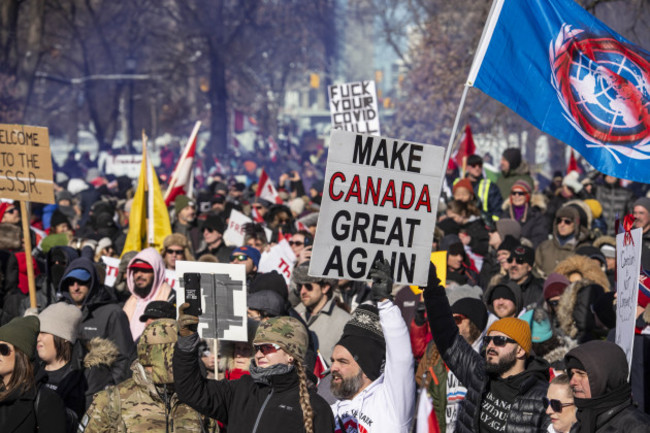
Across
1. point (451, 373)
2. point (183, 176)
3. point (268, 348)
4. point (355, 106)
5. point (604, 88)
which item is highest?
point (604, 88)

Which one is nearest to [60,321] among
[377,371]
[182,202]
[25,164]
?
[377,371]

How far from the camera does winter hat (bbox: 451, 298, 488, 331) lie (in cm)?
664

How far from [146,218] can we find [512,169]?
5076mm

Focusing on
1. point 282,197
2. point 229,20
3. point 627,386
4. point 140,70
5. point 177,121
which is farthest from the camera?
point 177,121

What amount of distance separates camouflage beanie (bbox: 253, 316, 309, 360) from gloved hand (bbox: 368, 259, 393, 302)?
38cm

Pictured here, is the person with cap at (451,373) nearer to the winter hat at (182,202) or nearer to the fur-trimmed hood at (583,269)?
the fur-trimmed hood at (583,269)

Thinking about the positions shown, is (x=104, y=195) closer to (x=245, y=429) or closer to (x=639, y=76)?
(x=639, y=76)

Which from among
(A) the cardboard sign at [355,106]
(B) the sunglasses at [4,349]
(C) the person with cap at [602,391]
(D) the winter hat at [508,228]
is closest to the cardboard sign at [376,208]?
(C) the person with cap at [602,391]

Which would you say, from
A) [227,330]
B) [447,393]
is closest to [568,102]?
[447,393]

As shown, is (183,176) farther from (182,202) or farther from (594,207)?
(594,207)

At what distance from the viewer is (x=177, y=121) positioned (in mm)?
57594

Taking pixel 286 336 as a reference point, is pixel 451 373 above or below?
below

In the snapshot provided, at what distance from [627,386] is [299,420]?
1.42m

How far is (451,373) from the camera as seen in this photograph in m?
6.54
